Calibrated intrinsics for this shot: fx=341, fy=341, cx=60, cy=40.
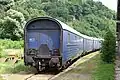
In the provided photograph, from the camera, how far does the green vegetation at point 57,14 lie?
38750 millimetres

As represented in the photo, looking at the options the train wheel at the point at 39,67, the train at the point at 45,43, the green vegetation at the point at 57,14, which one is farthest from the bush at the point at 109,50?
the green vegetation at the point at 57,14

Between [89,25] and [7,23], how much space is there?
2632 cm

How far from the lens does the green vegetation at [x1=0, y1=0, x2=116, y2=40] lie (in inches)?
1526

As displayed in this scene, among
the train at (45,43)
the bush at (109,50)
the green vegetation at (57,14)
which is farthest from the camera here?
the green vegetation at (57,14)

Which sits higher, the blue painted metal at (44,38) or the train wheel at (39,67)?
the blue painted metal at (44,38)

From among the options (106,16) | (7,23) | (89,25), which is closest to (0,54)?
(7,23)

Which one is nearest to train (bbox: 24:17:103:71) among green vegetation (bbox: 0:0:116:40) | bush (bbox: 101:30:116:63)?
bush (bbox: 101:30:116:63)

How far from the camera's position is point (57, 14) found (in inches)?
2495

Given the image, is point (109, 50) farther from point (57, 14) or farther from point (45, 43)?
point (57, 14)

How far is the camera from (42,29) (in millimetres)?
15328

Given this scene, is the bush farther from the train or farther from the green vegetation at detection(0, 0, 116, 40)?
the green vegetation at detection(0, 0, 116, 40)

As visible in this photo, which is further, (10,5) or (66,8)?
(66,8)

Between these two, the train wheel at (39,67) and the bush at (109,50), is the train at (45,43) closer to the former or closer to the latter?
the train wheel at (39,67)

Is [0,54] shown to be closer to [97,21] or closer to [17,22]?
[17,22]
